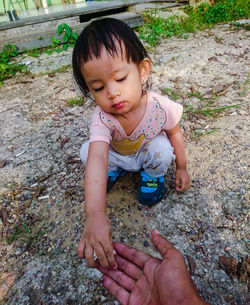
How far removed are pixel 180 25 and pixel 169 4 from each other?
1.76m

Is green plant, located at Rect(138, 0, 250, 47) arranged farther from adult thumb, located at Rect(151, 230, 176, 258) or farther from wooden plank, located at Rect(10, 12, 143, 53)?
adult thumb, located at Rect(151, 230, 176, 258)

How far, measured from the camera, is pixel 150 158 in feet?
6.00

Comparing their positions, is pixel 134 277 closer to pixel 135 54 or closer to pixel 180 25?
pixel 135 54

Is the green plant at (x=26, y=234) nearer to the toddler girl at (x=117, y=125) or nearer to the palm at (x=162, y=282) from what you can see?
→ the toddler girl at (x=117, y=125)

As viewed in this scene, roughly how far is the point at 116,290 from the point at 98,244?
0.35m

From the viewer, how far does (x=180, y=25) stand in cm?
544

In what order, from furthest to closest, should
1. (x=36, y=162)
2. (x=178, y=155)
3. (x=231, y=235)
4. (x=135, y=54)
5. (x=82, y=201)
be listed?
(x=36, y=162), (x=82, y=201), (x=178, y=155), (x=231, y=235), (x=135, y=54)

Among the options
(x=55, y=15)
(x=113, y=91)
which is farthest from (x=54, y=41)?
(x=113, y=91)

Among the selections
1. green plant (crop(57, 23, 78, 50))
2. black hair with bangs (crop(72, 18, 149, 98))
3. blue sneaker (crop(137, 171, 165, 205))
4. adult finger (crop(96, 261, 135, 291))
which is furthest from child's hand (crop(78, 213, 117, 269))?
green plant (crop(57, 23, 78, 50))

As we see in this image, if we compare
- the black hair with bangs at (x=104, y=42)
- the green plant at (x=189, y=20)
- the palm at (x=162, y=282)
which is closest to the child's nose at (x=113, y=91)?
the black hair with bangs at (x=104, y=42)

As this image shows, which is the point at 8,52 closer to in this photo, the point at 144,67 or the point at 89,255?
the point at 144,67

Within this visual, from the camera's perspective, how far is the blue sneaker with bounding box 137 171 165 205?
1.90 metres

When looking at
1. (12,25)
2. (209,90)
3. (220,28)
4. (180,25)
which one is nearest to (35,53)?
(12,25)

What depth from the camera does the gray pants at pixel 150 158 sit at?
5.91 feet
